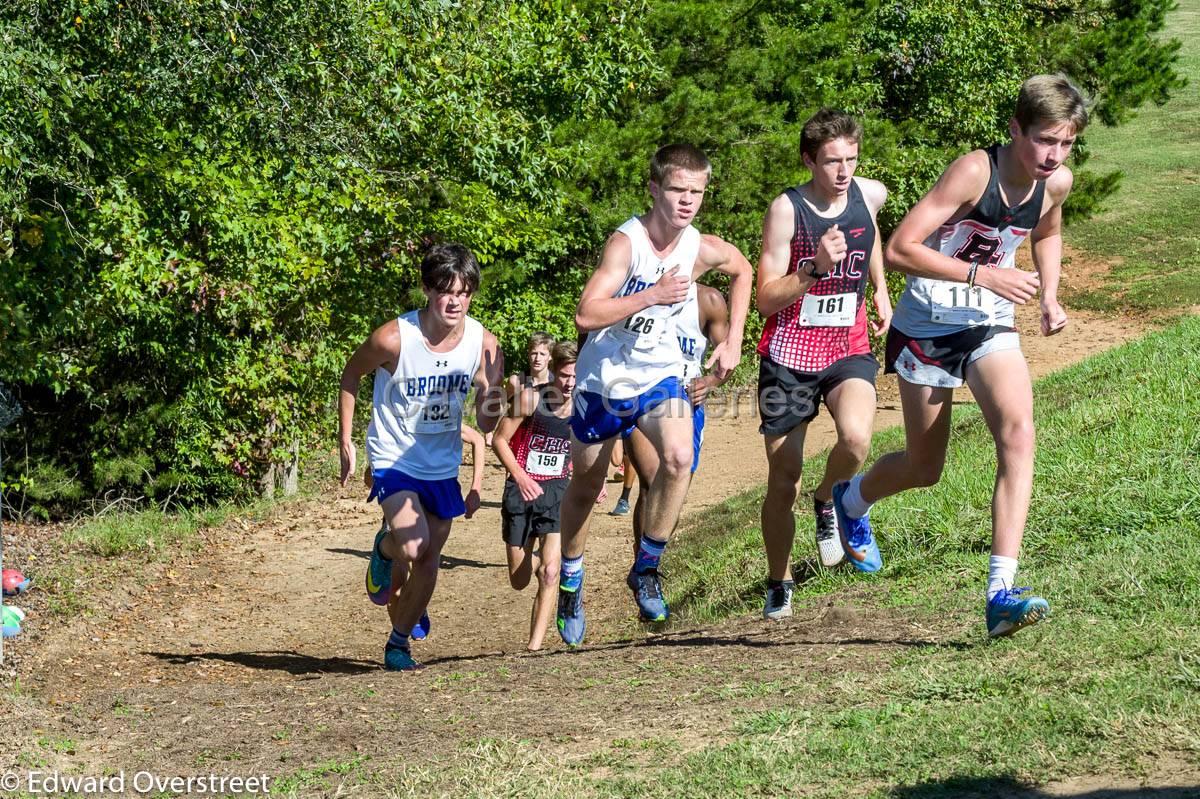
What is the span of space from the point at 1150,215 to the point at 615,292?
2968cm

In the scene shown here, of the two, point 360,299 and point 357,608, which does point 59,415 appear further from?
point 357,608

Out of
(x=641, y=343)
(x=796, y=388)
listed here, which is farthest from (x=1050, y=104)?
(x=641, y=343)

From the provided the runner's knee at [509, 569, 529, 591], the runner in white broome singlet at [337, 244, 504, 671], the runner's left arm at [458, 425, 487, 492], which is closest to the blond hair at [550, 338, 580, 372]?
the runner's left arm at [458, 425, 487, 492]

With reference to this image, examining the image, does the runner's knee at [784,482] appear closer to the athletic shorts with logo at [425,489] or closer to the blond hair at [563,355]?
the athletic shorts with logo at [425,489]

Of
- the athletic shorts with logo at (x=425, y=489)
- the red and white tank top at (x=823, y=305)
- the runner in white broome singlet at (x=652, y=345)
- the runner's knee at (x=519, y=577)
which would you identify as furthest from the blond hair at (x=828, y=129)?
the runner's knee at (x=519, y=577)

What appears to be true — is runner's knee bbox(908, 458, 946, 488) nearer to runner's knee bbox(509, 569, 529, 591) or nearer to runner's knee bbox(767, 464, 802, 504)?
runner's knee bbox(767, 464, 802, 504)

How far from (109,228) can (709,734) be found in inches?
344

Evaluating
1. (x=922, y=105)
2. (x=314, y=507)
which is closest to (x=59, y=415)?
(x=314, y=507)

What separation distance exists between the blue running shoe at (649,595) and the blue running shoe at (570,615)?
42.4 inches

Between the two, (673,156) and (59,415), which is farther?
(59,415)

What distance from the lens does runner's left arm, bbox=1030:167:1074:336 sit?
5.59 m

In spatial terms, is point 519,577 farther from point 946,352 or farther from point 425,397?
point 946,352

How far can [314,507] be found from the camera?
49.0ft

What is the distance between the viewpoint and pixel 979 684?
5.04 meters
